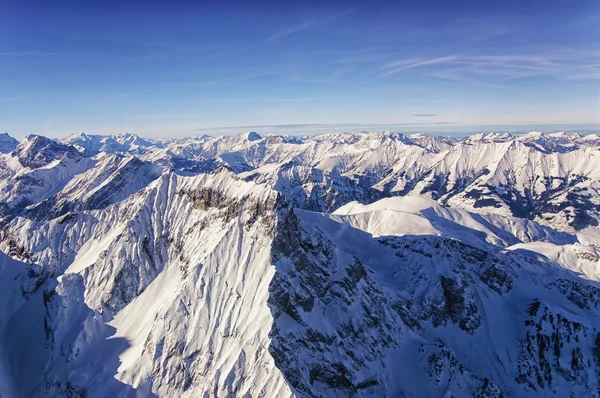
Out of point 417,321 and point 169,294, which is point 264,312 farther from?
point 417,321

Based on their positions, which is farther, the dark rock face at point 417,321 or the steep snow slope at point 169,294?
the dark rock face at point 417,321

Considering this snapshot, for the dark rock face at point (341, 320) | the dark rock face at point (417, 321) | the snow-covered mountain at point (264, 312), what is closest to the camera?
the dark rock face at point (341, 320)

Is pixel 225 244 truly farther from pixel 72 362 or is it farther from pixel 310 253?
pixel 72 362

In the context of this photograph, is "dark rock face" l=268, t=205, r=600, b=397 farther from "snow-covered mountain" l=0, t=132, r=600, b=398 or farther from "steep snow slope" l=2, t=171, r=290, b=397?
"steep snow slope" l=2, t=171, r=290, b=397

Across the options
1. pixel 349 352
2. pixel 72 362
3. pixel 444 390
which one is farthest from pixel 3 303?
pixel 444 390

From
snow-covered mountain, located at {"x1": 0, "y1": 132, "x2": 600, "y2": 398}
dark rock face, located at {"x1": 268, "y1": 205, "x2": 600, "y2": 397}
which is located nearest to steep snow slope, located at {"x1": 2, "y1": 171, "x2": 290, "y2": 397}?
snow-covered mountain, located at {"x1": 0, "y1": 132, "x2": 600, "y2": 398}

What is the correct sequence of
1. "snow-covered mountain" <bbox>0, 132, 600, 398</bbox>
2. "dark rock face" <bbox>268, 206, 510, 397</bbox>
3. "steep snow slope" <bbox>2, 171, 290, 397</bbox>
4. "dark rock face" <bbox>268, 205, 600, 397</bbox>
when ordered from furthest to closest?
"snow-covered mountain" <bbox>0, 132, 600, 398</bbox>, "dark rock face" <bbox>268, 205, 600, 397</bbox>, "steep snow slope" <bbox>2, 171, 290, 397</bbox>, "dark rock face" <bbox>268, 206, 510, 397</bbox>

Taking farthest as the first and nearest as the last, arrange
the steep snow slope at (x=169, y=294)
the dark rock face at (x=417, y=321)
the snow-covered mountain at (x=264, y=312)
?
the snow-covered mountain at (x=264, y=312) < the dark rock face at (x=417, y=321) < the steep snow slope at (x=169, y=294)

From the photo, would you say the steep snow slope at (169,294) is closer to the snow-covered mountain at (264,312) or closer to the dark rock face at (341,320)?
the snow-covered mountain at (264,312)

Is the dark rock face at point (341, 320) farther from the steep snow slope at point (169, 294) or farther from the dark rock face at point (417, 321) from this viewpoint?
the steep snow slope at point (169, 294)

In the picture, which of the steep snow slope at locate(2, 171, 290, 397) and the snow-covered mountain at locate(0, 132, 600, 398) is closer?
the steep snow slope at locate(2, 171, 290, 397)

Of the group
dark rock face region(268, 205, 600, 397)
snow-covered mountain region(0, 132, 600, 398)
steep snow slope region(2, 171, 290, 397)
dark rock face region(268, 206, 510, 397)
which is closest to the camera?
dark rock face region(268, 206, 510, 397)

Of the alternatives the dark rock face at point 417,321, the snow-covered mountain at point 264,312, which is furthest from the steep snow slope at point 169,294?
the dark rock face at point 417,321
